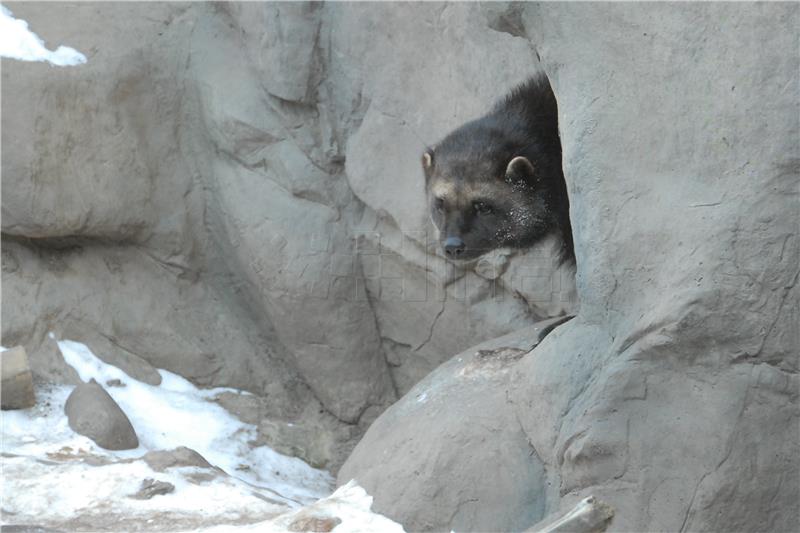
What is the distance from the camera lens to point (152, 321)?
6.28m

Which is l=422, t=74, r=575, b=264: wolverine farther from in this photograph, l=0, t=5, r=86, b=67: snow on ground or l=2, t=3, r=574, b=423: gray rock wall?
l=0, t=5, r=86, b=67: snow on ground

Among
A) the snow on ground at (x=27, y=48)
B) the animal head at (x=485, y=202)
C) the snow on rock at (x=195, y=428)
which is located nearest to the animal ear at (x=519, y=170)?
the animal head at (x=485, y=202)

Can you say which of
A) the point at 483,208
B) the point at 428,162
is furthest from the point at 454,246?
the point at 428,162

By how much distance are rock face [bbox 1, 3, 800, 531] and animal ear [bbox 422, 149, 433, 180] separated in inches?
18.0

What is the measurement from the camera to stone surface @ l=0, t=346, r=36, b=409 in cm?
541

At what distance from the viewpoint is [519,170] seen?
468cm

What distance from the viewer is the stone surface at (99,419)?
5301 millimetres

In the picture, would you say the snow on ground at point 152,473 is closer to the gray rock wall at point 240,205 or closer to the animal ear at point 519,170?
the gray rock wall at point 240,205

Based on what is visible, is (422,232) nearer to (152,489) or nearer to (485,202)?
(485,202)

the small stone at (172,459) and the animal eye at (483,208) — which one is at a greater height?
the animal eye at (483,208)

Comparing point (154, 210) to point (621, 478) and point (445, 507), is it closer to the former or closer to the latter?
point (445, 507)

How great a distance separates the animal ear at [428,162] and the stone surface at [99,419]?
1976 mm

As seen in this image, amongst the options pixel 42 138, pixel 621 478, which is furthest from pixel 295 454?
pixel 621 478

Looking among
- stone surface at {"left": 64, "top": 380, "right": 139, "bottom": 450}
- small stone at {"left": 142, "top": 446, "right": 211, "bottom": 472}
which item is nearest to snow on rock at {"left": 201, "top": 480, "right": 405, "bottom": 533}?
small stone at {"left": 142, "top": 446, "right": 211, "bottom": 472}
